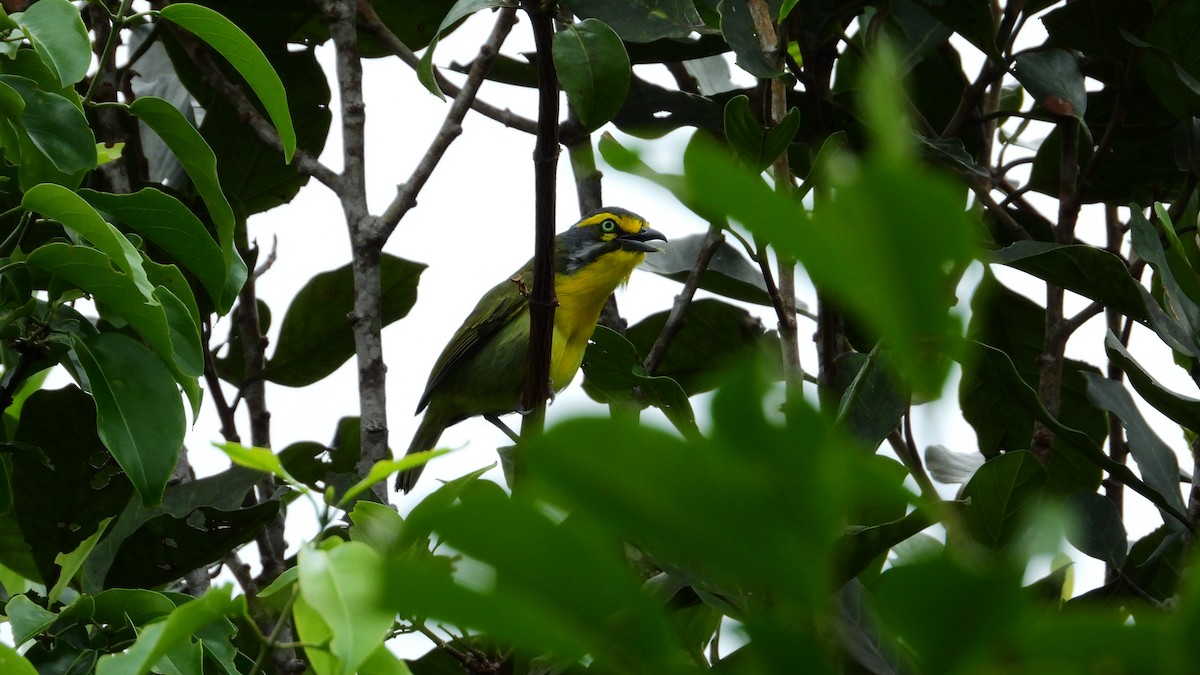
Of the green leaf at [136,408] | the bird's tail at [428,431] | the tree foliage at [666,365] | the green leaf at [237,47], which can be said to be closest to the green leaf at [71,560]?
the tree foliage at [666,365]

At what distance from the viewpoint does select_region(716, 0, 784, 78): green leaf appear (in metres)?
2.31

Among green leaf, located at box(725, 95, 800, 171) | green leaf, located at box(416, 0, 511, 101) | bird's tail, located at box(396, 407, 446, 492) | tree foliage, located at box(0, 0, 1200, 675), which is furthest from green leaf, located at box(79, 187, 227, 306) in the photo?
bird's tail, located at box(396, 407, 446, 492)

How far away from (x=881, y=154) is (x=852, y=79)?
117 inches

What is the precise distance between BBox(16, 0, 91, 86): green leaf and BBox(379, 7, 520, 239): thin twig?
1151 mm

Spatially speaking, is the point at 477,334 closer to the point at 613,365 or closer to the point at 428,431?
the point at 428,431

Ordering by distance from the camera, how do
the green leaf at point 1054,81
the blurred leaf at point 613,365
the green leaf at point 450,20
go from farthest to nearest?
the green leaf at point 1054,81 → the blurred leaf at point 613,365 → the green leaf at point 450,20

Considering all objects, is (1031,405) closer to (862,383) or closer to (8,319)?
(862,383)

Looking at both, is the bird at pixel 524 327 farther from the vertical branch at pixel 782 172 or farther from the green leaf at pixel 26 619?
the green leaf at pixel 26 619

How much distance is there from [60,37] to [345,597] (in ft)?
3.82

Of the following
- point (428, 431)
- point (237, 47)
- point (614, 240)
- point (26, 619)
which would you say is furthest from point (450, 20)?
point (428, 431)

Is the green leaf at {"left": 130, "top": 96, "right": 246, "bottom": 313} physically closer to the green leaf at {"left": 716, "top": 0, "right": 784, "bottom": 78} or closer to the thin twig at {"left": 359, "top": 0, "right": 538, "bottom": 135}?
the green leaf at {"left": 716, "top": 0, "right": 784, "bottom": 78}

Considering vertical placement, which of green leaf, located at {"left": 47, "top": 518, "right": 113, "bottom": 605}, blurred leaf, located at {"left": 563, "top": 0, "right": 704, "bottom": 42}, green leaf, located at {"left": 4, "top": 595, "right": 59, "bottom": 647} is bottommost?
green leaf, located at {"left": 4, "top": 595, "right": 59, "bottom": 647}

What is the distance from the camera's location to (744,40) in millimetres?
2355

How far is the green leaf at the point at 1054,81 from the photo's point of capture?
263 centimetres
